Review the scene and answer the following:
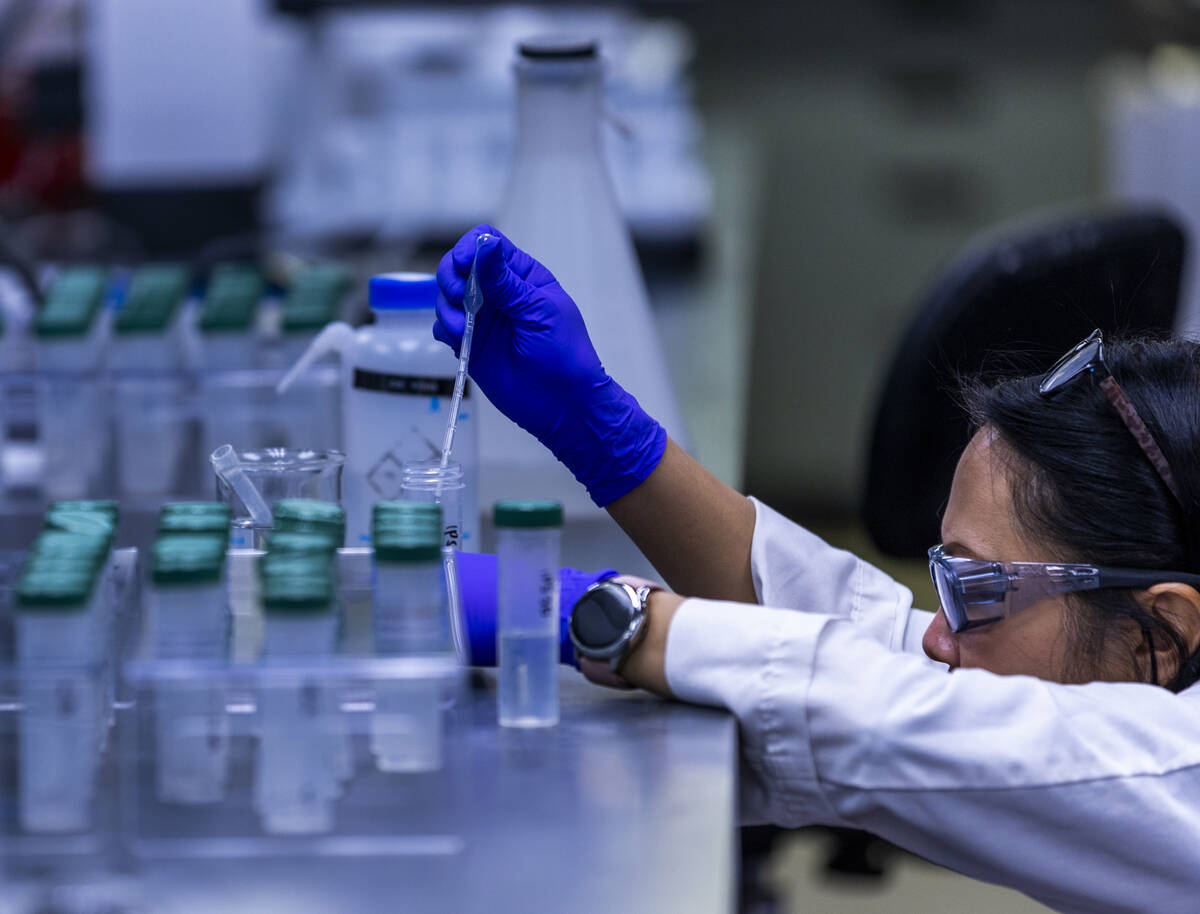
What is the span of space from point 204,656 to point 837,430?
332 cm

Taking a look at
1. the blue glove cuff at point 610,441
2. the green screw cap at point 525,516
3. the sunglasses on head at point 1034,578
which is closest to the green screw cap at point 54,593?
the green screw cap at point 525,516

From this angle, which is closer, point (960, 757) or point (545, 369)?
point (960, 757)

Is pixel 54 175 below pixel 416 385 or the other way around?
the other way around

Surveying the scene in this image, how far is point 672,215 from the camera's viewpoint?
280 centimetres

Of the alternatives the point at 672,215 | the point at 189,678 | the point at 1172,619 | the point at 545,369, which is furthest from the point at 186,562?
the point at 672,215

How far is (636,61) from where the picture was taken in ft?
10.7

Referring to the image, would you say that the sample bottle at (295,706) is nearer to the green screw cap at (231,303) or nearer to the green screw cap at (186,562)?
the green screw cap at (186,562)

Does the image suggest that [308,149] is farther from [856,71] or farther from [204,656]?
[204,656]

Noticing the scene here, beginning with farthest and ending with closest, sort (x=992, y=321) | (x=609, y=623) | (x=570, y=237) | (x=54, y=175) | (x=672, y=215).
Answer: (x=54, y=175), (x=672, y=215), (x=992, y=321), (x=570, y=237), (x=609, y=623)

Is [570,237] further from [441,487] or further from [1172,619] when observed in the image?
[1172,619]

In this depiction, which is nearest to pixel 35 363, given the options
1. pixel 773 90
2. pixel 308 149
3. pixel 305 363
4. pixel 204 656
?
pixel 305 363

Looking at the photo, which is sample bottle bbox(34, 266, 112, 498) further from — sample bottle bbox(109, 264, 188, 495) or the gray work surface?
the gray work surface

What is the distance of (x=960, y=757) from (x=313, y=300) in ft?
3.03

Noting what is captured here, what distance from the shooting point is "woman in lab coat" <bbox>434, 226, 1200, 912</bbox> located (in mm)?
822
